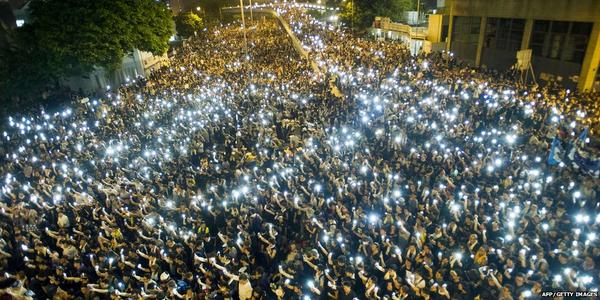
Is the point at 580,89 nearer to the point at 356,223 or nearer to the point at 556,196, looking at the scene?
the point at 556,196

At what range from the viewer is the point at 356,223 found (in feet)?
24.4

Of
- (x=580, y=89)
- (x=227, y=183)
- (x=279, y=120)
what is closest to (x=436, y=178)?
(x=227, y=183)

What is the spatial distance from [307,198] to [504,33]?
18.2 m

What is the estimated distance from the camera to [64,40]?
17.2 metres

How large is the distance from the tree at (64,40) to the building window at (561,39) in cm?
2046

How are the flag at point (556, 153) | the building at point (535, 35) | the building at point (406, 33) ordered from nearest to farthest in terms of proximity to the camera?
1. the flag at point (556, 153)
2. the building at point (535, 35)
3. the building at point (406, 33)

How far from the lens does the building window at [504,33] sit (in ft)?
65.5

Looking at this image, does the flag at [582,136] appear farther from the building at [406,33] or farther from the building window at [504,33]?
the building at [406,33]

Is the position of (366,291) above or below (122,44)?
below

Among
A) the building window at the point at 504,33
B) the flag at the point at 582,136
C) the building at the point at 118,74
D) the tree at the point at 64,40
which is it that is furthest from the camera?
the building at the point at 118,74

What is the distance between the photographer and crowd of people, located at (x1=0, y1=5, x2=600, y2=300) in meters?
6.32

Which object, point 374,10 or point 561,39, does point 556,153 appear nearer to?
point 561,39

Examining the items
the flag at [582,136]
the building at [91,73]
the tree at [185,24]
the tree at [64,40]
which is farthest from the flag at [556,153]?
the tree at [185,24]

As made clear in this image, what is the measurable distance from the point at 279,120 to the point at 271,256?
6934 millimetres
